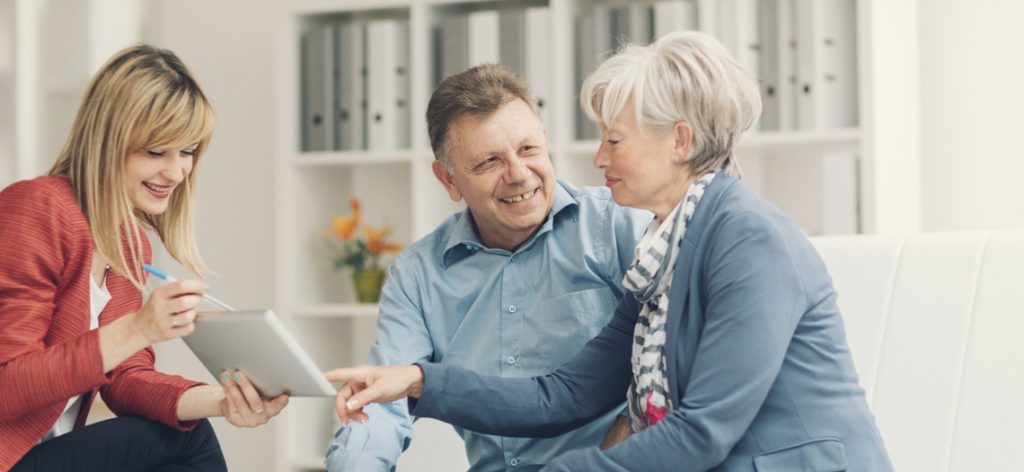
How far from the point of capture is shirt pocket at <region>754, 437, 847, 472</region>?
139cm

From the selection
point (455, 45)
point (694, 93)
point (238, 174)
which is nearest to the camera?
point (694, 93)

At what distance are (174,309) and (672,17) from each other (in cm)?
186

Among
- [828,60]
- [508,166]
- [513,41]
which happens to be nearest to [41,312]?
[508,166]

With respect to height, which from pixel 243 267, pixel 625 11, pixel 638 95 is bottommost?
pixel 243 267

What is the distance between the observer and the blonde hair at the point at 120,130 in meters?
1.79

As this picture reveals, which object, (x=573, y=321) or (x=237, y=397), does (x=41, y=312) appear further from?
(x=573, y=321)

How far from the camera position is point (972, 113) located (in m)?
3.10

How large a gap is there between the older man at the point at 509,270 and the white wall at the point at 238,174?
73.4 inches

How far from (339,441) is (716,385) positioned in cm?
66

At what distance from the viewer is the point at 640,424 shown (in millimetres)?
1643

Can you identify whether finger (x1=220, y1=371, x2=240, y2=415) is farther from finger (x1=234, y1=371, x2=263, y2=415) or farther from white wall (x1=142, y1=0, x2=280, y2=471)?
white wall (x1=142, y1=0, x2=280, y2=471)

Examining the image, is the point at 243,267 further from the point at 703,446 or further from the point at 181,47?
the point at 703,446

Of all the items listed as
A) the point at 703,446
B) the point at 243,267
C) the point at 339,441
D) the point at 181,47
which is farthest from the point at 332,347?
the point at 703,446

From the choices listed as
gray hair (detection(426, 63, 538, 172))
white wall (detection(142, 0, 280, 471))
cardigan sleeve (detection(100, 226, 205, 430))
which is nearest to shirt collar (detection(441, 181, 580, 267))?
gray hair (detection(426, 63, 538, 172))
